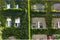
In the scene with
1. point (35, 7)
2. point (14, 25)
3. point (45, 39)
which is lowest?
point (45, 39)

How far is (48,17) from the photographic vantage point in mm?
9625

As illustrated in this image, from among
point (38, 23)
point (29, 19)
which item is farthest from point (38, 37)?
point (29, 19)

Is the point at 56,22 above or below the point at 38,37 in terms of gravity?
above

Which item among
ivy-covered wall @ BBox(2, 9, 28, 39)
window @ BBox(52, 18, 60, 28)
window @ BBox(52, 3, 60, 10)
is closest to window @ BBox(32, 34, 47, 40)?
ivy-covered wall @ BBox(2, 9, 28, 39)

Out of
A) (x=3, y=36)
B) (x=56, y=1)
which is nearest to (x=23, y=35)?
(x=3, y=36)

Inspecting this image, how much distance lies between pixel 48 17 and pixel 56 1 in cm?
82

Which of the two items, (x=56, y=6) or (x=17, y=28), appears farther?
(x=56, y=6)

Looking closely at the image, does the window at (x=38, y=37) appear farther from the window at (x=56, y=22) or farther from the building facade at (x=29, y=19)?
the window at (x=56, y=22)

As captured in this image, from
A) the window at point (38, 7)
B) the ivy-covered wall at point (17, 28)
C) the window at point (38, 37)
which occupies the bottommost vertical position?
the window at point (38, 37)

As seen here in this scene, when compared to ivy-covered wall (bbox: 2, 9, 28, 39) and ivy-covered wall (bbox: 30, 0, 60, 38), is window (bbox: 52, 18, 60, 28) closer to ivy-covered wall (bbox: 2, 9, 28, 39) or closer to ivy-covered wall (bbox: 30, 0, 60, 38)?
ivy-covered wall (bbox: 30, 0, 60, 38)

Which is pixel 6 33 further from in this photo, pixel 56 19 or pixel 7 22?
pixel 56 19

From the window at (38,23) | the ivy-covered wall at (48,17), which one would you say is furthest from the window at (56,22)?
the window at (38,23)

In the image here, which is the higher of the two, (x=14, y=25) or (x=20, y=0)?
(x=20, y=0)

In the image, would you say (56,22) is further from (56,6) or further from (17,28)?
(17,28)
